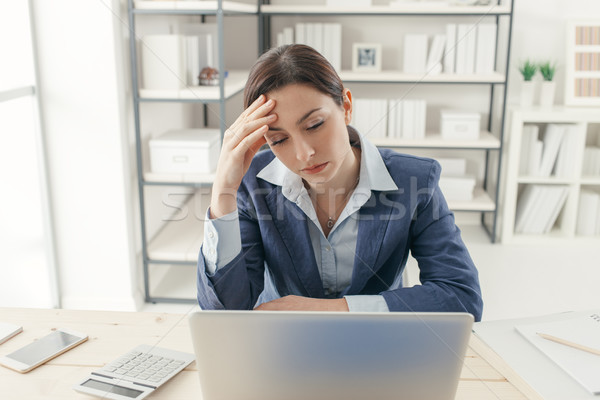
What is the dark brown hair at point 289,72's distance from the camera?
45.6 inches

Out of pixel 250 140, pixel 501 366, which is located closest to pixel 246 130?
pixel 250 140

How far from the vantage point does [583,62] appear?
336 cm

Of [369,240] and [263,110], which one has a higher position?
[263,110]

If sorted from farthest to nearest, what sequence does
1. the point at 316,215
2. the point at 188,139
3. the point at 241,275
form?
the point at 188,139
the point at 316,215
the point at 241,275

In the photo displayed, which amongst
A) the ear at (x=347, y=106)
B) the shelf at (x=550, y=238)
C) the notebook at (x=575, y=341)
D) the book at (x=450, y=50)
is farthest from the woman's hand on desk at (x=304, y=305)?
the shelf at (x=550, y=238)

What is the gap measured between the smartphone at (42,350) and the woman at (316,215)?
0.92ft

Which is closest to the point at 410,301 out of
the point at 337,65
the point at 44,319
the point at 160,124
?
the point at 44,319

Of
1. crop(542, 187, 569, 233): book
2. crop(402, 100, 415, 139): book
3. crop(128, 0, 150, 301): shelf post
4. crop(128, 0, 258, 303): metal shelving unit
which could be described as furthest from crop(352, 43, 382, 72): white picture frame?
crop(128, 0, 150, 301): shelf post

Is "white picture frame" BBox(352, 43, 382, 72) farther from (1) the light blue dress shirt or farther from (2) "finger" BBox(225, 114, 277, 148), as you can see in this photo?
(2) "finger" BBox(225, 114, 277, 148)

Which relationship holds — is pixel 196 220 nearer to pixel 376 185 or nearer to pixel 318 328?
pixel 376 185

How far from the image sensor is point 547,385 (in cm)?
88

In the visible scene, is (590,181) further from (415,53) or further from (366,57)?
(366,57)

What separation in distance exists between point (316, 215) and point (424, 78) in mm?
2105

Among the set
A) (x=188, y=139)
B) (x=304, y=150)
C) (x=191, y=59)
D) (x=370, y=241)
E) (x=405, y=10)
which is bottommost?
(x=370, y=241)
